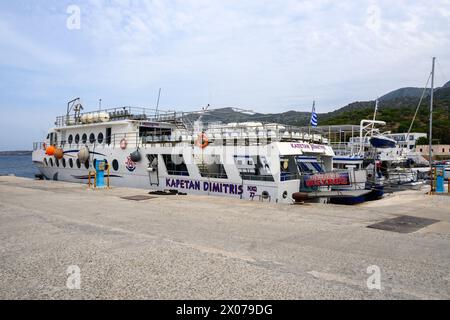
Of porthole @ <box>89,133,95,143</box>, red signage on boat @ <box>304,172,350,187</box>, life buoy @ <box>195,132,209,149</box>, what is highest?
porthole @ <box>89,133,95,143</box>

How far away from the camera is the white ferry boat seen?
14203mm

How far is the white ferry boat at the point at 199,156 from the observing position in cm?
1420

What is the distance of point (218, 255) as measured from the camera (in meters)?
5.69

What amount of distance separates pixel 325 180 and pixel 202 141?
5.48 meters

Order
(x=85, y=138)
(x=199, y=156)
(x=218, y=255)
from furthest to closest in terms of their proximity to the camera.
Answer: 1. (x=85, y=138)
2. (x=199, y=156)
3. (x=218, y=255)

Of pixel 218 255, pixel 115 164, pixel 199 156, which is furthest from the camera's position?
pixel 115 164

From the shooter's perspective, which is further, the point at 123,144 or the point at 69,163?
the point at 69,163

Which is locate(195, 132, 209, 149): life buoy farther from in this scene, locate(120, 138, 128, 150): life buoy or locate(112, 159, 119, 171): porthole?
locate(112, 159, 119, 171): porthole

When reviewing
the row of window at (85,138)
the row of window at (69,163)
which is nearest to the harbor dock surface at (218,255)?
the row of window at (69,163)

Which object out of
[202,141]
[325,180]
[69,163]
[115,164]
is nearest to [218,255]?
[325,180]

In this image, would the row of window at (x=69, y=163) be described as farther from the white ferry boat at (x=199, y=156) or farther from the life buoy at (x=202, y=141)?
the life buoy at (x=202, y=141)

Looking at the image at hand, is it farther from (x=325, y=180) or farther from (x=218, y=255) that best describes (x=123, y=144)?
(x=218, y=255)

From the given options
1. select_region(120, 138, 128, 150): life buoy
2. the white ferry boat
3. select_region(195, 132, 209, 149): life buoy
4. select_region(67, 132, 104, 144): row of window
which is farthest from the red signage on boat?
select_region(67, 132, 104, 144): row of window
